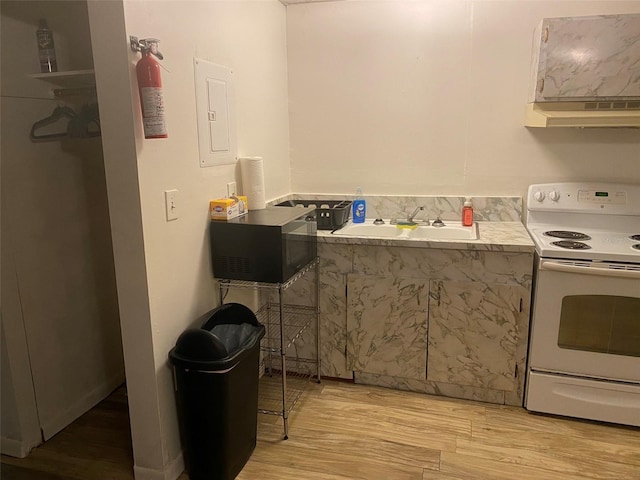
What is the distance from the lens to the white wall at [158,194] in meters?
1.73

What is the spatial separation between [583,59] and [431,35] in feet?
2.93

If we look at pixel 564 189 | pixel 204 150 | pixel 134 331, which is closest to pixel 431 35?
pixel 564 189

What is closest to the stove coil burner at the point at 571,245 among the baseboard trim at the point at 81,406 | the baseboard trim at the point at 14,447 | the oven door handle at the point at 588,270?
the oven door handle at the point at 588,270

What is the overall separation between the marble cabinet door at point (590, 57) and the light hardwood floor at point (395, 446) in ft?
5.63

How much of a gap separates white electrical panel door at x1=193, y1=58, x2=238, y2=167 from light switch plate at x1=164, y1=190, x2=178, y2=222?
266 millimetres

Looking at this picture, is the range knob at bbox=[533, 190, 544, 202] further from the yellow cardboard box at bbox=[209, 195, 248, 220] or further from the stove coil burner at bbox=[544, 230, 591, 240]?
the yellow cardboard box at bbox=[209, 195, 248, 220]

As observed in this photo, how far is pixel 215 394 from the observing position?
1919 millimetres

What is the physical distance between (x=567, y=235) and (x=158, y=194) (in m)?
2.18

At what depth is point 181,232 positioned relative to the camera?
6.72ft

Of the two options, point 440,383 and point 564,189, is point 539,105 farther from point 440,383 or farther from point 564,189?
point 440,383

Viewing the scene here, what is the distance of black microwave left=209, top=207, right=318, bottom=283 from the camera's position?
2195 mm

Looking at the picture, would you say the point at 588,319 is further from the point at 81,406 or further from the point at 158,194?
the point at 81,406

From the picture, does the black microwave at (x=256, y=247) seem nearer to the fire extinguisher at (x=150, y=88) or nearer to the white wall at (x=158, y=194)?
the white wall at (x=158, y=194)

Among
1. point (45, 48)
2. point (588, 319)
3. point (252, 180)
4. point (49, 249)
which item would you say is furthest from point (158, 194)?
point (588, 319)
